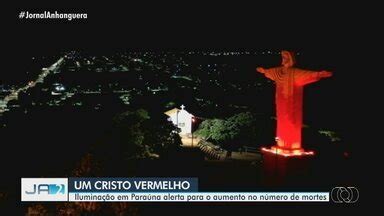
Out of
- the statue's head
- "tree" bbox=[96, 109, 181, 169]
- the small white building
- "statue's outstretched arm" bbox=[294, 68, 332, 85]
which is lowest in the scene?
"tree" bbox=[96, 109, 181, 169]

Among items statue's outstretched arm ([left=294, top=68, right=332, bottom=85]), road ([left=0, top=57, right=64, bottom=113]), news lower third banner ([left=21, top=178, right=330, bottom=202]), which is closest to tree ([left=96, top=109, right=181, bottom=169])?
news lower third banner ([left=21, top=178, right=330, bottom=202])

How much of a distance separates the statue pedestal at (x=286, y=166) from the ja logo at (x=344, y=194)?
2.01 metres

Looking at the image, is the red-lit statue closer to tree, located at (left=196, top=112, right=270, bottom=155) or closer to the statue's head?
the statue's head

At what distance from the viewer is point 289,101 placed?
12969 millimetres

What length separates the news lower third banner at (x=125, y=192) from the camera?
816 cm

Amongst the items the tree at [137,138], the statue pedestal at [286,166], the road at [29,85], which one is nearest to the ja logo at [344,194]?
the statue pedestal at [286,166]

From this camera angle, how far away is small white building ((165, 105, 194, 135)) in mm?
17203

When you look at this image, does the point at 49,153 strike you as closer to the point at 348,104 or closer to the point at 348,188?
the point at 348,188

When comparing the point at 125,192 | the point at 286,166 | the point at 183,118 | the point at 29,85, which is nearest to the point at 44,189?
the point at 125,192

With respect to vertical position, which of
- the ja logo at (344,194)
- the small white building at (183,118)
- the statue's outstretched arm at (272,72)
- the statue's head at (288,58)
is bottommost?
the ja logo at (344,194)

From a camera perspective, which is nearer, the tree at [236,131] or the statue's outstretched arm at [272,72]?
the statue's outstretched arm at [272,72]

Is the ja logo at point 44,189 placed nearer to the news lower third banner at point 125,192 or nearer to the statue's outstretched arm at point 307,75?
the news lower third banner at point 125,192

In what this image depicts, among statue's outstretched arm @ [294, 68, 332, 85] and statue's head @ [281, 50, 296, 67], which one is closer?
statue's outstretched arm @ [294, 68, 332, 85]

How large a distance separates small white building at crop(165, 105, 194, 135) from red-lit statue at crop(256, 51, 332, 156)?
173 inches
